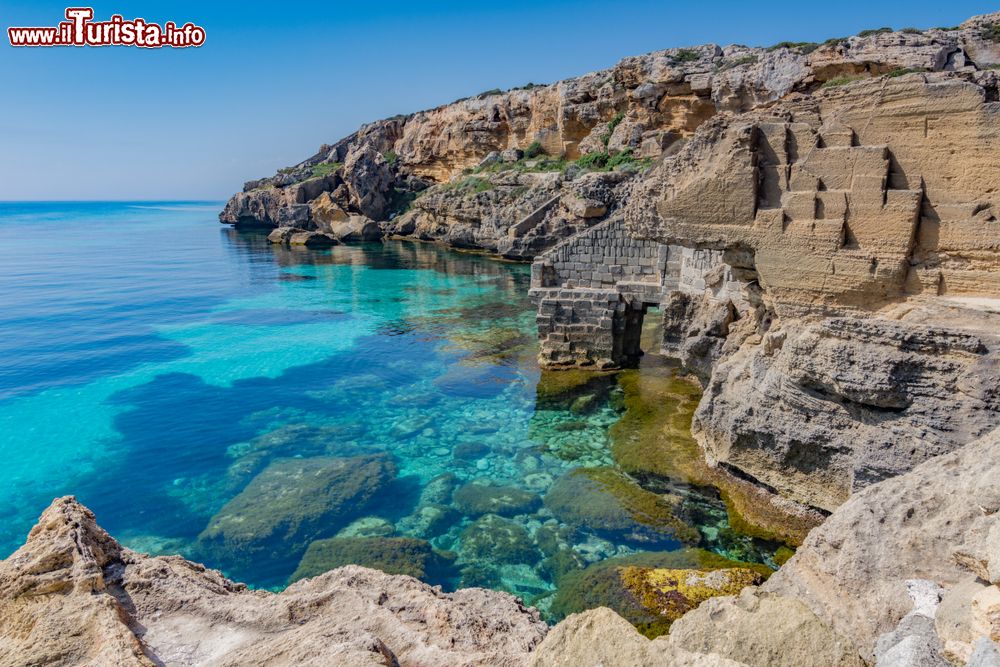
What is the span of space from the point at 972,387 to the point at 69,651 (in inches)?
284

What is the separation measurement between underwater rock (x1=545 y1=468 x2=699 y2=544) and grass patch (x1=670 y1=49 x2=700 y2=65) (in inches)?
1309

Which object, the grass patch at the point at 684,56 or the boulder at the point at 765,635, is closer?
the boulder at the point at 765,635

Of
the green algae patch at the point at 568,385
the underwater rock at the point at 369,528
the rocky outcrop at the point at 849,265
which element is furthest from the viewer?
the green algae patch at the point at 568,385

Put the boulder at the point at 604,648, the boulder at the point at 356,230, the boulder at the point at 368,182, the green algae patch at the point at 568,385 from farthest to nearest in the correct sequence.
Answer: the boulder at the point at 368,182 < the boulder at the point at 356,230 < the green algae patch at the point at 568,385 < the boulder at the point at 604,648

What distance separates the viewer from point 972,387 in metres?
5.43

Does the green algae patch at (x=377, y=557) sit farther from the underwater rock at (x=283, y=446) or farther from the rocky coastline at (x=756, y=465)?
the underwater rock at (x=283, y=446)

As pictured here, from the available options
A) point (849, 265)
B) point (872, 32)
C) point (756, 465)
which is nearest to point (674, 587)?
point (756, 465)

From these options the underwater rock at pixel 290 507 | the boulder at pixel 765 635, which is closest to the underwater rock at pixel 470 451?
the underwater rock at pixel 290 507

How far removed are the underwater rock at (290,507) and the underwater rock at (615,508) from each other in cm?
296

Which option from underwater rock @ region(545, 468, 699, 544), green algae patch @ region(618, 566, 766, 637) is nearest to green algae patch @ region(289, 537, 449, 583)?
underwater rock @ region(545, 468, 699, 544)

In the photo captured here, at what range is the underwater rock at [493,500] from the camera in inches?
328

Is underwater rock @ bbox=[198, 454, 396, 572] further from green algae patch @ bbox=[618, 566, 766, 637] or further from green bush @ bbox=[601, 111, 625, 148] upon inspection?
green bush @ bbox=[601, 111, 625, 148]

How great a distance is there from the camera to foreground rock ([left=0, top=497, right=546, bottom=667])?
2.85 metres

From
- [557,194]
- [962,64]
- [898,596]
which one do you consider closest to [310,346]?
[898,596]
